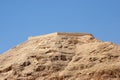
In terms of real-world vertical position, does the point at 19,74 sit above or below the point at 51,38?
below

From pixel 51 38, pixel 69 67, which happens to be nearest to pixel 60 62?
pixel 69 67

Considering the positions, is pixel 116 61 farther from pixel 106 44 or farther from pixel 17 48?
pixel 17 48

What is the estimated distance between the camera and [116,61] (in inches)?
1495

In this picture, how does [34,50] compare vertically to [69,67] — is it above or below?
above

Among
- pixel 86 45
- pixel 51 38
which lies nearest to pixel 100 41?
pixel 86 45

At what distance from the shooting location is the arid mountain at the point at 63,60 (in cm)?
3709

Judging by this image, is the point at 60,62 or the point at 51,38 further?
the point at 51,38

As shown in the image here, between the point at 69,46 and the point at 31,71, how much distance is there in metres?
4.66

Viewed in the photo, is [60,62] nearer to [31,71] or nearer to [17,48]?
[31,71]

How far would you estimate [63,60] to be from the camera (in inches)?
1535

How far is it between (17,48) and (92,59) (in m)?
Answer: 8.16

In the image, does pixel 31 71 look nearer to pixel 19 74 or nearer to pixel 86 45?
pixel 19 74

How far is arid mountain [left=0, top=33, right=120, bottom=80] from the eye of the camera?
3709 cm

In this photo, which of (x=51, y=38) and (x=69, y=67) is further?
(x=51, y=38)
